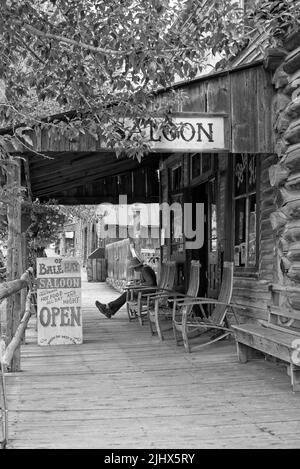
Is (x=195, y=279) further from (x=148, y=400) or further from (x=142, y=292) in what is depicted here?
(x=148, y=400)

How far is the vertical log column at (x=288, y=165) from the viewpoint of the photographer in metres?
5.57

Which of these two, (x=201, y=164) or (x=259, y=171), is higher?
(x=201, y=164)

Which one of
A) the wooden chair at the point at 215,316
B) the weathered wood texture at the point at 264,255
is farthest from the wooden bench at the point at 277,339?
the wooden chair at the point at 215,316

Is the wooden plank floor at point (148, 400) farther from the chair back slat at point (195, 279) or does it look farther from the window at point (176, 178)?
the window at point (176, 178)

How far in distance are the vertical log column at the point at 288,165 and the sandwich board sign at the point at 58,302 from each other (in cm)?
261

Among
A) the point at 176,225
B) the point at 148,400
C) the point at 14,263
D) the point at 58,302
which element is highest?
the point at 176,225

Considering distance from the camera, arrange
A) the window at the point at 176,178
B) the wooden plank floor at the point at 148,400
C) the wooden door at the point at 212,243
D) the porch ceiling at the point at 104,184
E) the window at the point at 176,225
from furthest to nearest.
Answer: the window at the point at 176,178, the window at the point at 176,225, the porch ceiling at the point at 104,184, the wooden door at the point at 212,243, the wooden plank floor at the point at 148,400

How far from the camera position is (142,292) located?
970 centimetres

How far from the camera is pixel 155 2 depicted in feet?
15.4

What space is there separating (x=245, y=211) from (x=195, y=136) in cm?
196

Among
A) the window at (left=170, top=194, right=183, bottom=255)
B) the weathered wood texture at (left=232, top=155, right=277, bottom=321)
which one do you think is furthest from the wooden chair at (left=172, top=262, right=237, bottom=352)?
the window at (left=170, top=194, right=183, bottom=255)

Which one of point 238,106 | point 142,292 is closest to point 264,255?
point 238,106
